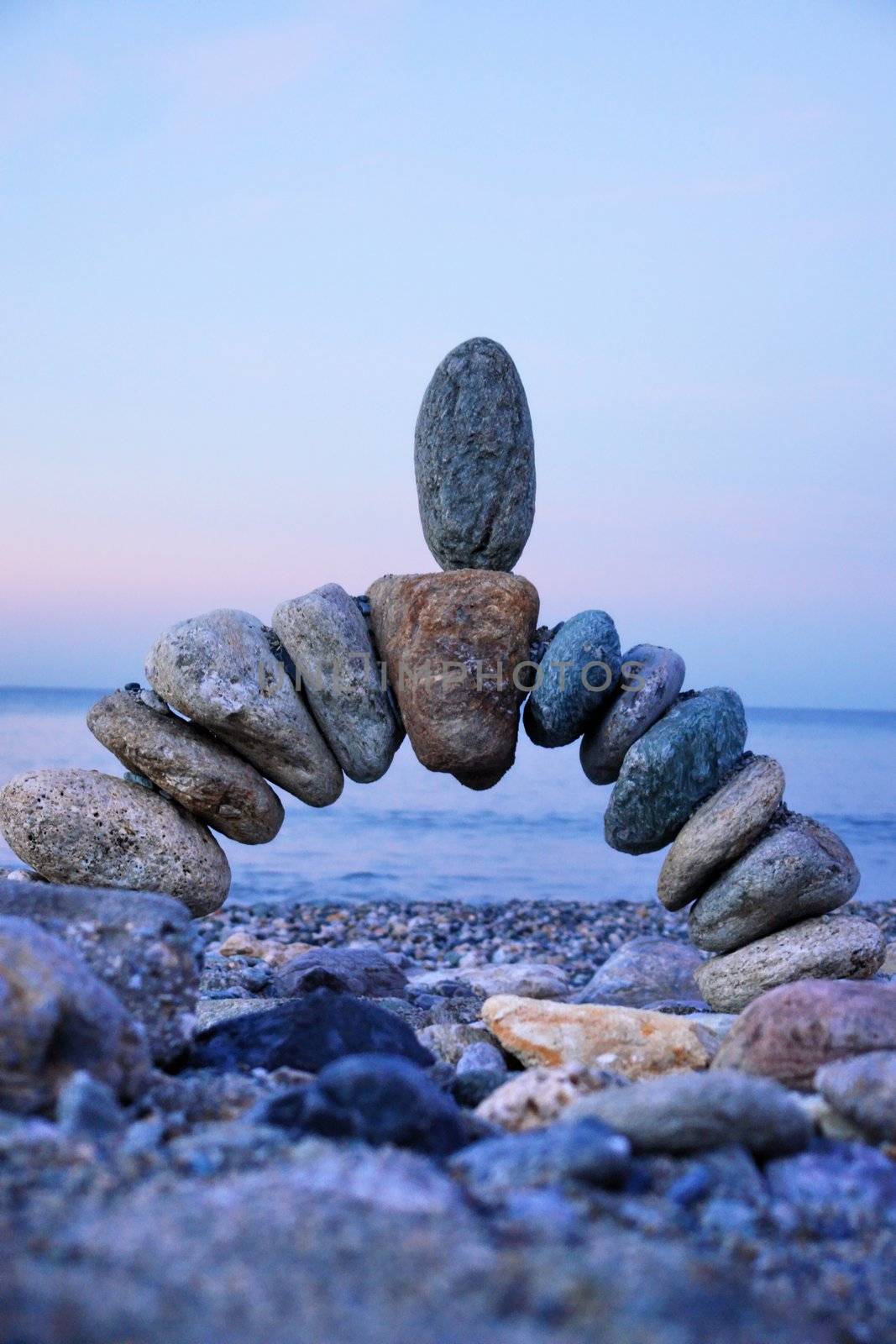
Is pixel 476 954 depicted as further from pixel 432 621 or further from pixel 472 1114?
pixel 472 1114

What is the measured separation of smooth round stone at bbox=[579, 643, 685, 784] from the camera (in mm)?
5031

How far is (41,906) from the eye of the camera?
3.28m

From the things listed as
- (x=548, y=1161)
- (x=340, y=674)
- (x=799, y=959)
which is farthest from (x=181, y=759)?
(x=548, y=1161)

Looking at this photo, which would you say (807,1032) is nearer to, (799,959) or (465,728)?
(799,959)

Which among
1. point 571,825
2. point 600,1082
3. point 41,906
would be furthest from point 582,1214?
point 571,825

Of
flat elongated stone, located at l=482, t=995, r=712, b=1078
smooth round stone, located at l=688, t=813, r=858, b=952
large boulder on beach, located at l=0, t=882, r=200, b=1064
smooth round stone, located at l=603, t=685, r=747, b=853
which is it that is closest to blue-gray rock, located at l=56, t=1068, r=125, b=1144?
large boulder on beach, located at l=0, t=882, r=200, b=1064

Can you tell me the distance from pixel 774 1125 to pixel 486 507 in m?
3.18

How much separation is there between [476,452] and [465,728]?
3.85 feet

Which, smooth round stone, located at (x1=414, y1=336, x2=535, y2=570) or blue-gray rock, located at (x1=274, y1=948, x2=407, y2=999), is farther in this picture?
blue-gray rock, located at (x1=274, y1=948, x2=407, y2=999)

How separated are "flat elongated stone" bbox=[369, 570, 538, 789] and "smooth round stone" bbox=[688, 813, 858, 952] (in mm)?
1115

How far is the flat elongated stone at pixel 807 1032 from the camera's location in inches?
122

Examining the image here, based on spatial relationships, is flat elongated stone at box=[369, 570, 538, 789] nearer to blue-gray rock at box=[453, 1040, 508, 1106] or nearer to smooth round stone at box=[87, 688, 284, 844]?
smooth round stone at box=[87, 688, 284, 844]

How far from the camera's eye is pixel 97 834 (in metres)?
5.00

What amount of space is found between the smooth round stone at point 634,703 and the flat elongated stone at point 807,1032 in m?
1.91
